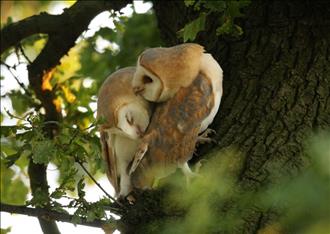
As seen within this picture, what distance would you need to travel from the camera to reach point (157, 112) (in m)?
2.68

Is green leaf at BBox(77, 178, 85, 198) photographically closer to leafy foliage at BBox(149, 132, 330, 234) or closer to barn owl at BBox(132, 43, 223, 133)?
leafy foliage at BBox(149, 132, 330, 234)

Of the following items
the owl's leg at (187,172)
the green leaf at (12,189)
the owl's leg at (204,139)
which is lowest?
the green leaf at (12,189)

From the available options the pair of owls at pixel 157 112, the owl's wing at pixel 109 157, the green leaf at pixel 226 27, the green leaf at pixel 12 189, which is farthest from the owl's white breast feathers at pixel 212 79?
the green leaf at pixel 12 189

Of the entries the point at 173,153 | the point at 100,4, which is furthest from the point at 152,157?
the point at 100,4

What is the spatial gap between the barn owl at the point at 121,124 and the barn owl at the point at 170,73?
0.18 ft

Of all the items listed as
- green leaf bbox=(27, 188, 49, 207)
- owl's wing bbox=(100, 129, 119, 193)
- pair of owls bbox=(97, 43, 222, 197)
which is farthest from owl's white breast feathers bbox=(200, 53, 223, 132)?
green leaf bbox=(27, 188, 49, 207)

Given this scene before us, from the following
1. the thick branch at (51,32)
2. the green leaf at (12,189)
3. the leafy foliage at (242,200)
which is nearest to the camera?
the leafy foliage at (242,200)

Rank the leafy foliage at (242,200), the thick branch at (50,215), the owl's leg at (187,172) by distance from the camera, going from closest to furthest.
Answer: the leafy foliage at (242,200) < the owl's leg at (187,172) < the thick branch at (50,215)

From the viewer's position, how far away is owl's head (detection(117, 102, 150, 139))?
263 centimetres

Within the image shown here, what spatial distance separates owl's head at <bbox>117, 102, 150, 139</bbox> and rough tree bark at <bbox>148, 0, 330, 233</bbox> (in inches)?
11.0

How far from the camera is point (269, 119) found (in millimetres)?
2635

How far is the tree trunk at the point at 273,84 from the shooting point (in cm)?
248

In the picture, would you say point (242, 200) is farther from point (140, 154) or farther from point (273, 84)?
point (273, 84)

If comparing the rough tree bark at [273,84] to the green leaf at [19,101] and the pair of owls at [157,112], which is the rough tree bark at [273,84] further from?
the green leaf at [19,101]
